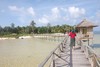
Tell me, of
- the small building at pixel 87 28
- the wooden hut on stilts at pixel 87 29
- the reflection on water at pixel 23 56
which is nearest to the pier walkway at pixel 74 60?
the reflection on water at pixel 23 56

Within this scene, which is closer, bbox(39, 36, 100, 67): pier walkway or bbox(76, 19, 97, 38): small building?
bbox(39, 36, 100, 67): pier walkway

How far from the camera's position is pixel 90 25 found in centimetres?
3100

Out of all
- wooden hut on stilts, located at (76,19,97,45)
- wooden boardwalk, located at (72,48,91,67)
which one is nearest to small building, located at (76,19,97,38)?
wooden hut on stilts, located at (76,19,97,45)

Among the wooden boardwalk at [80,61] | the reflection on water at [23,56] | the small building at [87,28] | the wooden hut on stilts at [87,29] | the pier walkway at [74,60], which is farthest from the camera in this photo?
the small building at [87,28]

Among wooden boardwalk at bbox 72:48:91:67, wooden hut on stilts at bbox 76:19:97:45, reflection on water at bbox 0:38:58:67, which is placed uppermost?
wooden hut on stilts at bbox 76:19:97:45

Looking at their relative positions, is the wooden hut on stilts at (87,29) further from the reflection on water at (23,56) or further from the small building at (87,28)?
the reflection on water at (23,56)

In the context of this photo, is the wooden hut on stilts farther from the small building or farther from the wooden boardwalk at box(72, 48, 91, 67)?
the wooden boardwalk at box(72, 48, 91, 67)

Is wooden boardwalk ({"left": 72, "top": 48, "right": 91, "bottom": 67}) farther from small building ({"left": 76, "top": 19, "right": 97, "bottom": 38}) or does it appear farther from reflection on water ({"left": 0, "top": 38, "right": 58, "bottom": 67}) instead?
small building ({"left": 76, "top": 19, "right": 97, "bottom": 38})

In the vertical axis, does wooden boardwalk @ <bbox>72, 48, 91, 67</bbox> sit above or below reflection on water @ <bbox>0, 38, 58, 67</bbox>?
above

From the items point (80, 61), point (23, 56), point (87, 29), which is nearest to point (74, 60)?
point (80, 61)

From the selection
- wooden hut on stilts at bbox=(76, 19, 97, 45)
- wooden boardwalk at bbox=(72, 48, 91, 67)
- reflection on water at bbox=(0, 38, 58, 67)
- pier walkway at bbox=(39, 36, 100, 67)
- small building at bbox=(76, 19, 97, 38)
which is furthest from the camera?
small building at bbox=(76, 19, 97, 38)

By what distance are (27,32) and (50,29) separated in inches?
431

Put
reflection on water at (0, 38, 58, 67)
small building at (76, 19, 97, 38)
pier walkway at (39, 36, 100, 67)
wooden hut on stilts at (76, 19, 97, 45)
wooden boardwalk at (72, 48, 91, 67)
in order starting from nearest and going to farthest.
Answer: pier walkway at (39, 36, 100, 67)
wooden boardwalk at (72, 48, 91, 67)
reflection on water at (0, 38, 58, 67)
wooden hut on stilts at (76, 19, 97, 45)
small building at (76, 19, 97, 38)

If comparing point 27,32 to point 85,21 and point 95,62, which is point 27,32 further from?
point 95,62
